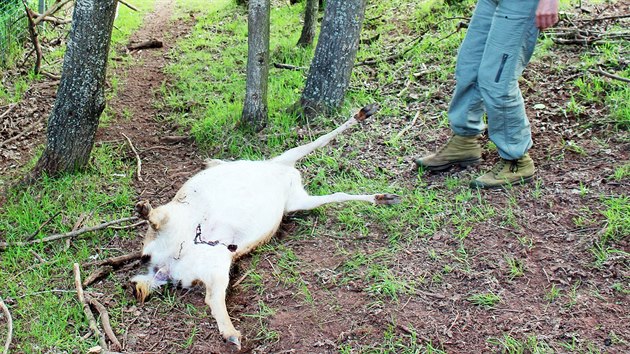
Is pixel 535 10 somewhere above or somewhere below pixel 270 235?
above

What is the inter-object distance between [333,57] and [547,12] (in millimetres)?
2315

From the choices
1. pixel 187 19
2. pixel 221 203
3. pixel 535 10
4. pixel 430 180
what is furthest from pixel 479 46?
pixel 187 19

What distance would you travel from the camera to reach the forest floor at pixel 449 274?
10.5 ft

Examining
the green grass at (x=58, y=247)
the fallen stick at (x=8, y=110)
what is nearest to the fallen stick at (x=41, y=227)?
the green grass at (x=58, y=247)

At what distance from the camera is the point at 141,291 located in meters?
3.64

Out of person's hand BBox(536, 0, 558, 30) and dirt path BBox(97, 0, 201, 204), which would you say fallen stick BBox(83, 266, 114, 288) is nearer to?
dirt path BBox(97, 0, 201, 204)

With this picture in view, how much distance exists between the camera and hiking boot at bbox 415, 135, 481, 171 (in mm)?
4633

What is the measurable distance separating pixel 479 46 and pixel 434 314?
6.36 ft

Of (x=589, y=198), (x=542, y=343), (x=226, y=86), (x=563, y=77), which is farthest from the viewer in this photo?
(x=226, y=86)

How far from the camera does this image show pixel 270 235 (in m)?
4.12

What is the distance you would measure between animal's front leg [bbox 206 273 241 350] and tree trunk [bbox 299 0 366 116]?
2.47 m

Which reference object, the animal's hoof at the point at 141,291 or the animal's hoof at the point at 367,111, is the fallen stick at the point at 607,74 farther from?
the animal's hoof at the point at 141,291

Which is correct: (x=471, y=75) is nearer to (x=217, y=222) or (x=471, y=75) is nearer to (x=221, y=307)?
(x=217, y=222)

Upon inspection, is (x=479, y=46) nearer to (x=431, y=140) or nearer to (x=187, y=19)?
(x=431, y=140)
